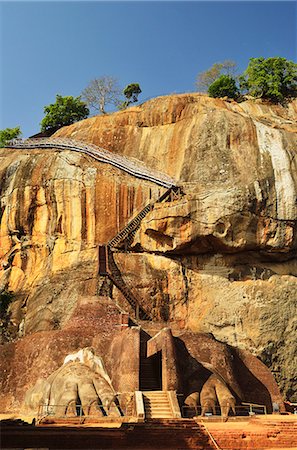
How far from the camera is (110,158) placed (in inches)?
1382

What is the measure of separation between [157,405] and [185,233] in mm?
15042

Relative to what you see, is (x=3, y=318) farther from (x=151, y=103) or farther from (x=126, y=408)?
(x=151, y=103)

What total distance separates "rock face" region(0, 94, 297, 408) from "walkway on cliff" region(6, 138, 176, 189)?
0.53 meters

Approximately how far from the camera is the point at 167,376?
58.1 ft

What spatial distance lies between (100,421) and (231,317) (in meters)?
15.6

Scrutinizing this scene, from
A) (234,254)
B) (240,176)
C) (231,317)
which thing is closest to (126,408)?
(231,317)

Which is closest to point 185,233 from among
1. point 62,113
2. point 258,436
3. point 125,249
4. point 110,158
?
point 125,249

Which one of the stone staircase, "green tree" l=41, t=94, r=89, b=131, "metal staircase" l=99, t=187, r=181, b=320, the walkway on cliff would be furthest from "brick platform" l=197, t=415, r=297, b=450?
"green tree" l=41, t=94, r=89, b=131

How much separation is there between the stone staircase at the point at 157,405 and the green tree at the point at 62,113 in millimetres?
36942

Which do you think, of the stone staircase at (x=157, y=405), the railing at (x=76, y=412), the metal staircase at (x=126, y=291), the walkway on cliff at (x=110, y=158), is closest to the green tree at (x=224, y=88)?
the walkway on cliff at (x=110, y=158)

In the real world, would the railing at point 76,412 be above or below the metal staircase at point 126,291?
below

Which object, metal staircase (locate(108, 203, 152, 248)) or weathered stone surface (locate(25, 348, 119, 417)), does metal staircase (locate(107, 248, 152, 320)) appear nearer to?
metal staircase (locate(108, 203, 152, 248))

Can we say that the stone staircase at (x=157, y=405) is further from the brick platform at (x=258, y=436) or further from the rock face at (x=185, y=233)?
the rock face at (x=185, y=233)

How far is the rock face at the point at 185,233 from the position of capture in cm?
2964
